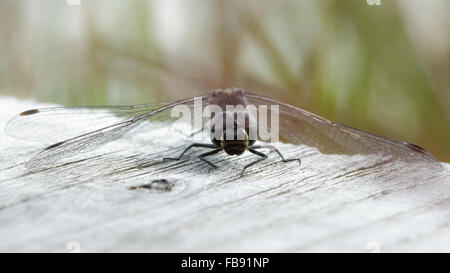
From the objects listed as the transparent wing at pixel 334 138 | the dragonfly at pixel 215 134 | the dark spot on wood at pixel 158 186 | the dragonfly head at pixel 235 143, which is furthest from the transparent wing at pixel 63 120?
the dark spot on wood at pixel 158 186

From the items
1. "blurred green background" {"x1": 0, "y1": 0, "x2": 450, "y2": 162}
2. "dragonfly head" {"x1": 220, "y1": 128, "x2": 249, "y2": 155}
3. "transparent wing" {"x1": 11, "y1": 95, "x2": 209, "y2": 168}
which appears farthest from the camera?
"blurred green background" {"x1": 0, "y1": 0, "x2": 450, "y2": 162}

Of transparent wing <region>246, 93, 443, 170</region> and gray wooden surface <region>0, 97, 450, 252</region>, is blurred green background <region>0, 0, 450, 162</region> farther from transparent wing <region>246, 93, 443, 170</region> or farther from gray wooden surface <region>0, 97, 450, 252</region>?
gray wooden surface <region>0, 97, 450, 252</region>

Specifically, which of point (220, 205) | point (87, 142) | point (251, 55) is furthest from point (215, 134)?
point (251, 55)

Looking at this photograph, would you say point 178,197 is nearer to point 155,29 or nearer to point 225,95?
point 225,95

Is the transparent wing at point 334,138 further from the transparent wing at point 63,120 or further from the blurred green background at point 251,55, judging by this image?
the blurred green background at point 251,55

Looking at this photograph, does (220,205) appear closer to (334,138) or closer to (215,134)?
(215,134)

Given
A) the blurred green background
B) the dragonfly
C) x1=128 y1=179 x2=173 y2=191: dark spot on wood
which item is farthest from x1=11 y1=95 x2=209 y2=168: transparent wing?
the blurred green background

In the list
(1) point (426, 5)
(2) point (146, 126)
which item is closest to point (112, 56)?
(2) point (146, 126)
